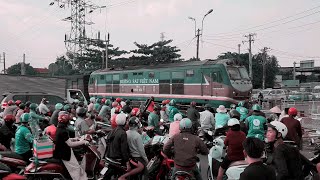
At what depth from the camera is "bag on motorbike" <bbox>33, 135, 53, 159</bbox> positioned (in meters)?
6.20

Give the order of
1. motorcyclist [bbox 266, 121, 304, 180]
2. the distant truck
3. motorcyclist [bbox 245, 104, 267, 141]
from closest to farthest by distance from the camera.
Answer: motorcyclist [bbox 266, 121, 304, 180] → motorcyclist [bbox 245, 104, 267, 141] → the distant truck

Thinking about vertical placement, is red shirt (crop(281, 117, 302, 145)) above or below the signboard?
below

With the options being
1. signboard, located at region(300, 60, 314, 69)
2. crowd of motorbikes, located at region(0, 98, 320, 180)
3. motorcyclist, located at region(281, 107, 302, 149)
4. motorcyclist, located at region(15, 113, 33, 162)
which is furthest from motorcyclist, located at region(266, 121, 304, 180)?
signboard, located at region(300, 60, 314, 69)

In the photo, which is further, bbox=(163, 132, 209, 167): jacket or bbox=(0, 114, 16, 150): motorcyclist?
bbox=(0, 114, 16, 150): motorcyclist

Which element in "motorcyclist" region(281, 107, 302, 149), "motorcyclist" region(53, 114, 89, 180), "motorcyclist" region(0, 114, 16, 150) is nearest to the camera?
"motorcyclist" region(53, 114, 89, 180)

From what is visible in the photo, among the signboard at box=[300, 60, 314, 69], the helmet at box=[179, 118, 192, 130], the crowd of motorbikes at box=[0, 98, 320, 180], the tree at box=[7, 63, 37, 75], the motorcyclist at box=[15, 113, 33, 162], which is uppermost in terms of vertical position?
the signboard at box=[300, 60, 314, 69]

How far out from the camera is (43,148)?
6.22m

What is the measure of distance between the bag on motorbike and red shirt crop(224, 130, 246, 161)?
3.06 m

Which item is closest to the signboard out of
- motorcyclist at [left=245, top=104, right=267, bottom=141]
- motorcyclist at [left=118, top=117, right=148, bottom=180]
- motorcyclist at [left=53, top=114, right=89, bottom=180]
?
motorcyclist at [left=245, top=104, right=267, bottom=141]

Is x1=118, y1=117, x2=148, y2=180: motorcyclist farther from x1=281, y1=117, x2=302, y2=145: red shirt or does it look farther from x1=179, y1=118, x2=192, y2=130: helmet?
x1=281, y1=117, x2=302, y2=145: red shirt

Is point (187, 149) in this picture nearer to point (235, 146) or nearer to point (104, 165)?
point (235, 146)

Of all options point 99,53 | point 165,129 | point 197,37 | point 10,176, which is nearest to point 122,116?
point 10,176

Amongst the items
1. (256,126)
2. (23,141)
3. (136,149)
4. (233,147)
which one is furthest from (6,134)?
(256,126)

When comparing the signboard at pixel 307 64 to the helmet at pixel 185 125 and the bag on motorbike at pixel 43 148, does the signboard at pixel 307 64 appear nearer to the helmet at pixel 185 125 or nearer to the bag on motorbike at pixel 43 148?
the helmet at pixel 185 125
